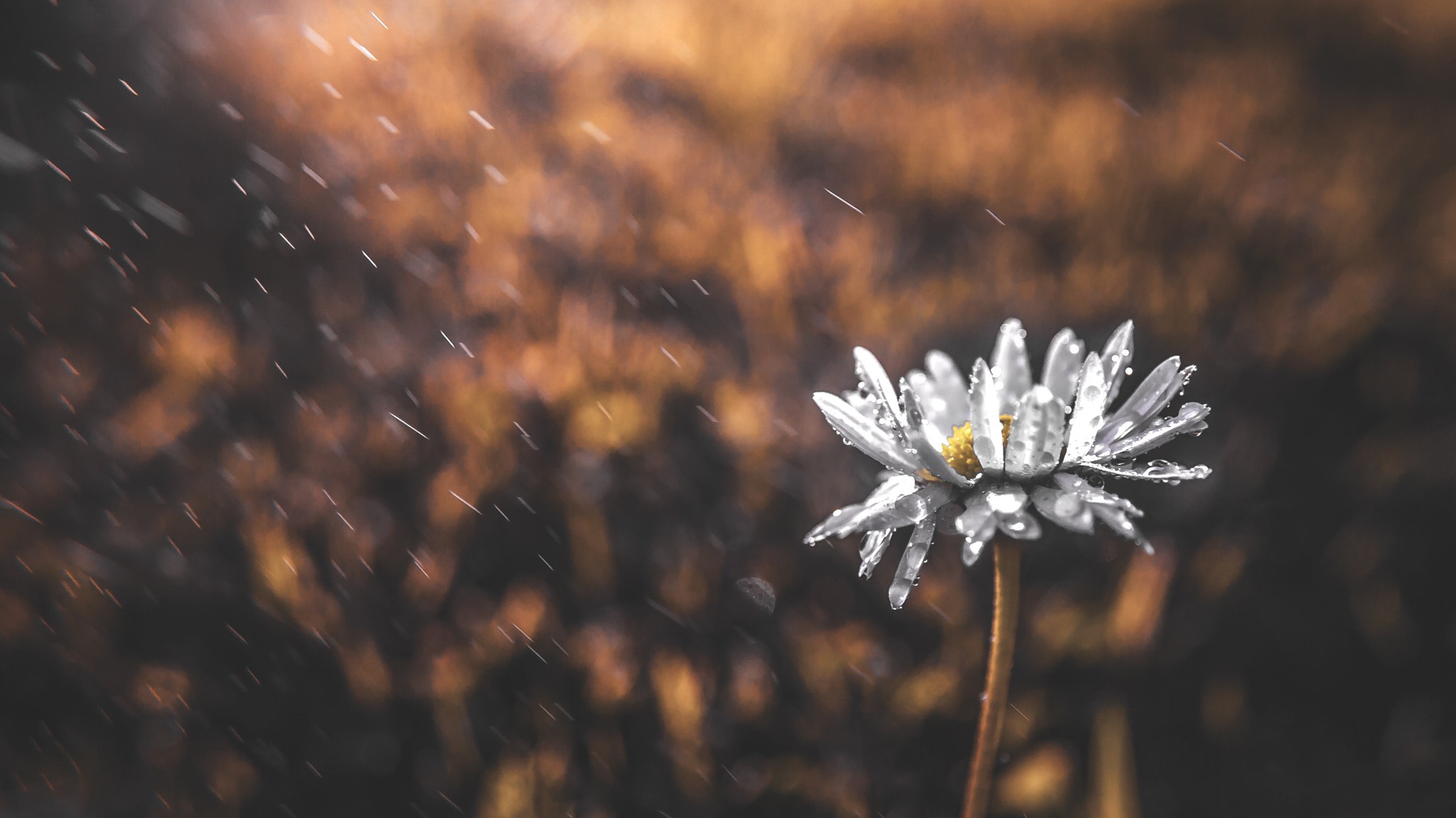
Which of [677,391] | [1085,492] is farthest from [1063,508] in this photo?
[677,391]

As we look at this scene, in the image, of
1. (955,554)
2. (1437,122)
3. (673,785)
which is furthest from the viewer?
(1437,122)

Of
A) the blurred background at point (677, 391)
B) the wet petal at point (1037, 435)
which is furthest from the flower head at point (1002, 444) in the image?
the blurred background at point (677, 391)

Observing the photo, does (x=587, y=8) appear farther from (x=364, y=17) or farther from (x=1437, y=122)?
(x=1437, y=122)

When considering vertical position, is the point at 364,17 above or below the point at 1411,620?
above

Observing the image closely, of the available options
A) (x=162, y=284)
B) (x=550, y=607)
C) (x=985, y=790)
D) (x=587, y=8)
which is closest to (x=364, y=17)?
(x=587, y=8)

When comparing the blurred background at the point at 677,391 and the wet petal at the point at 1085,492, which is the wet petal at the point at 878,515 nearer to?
the wet petal at the point at 1085,492

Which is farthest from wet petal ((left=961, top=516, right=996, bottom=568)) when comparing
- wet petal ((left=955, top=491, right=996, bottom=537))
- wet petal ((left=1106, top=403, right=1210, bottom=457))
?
wet petal ((left=1106, top=403, right=1210, bottom=457))

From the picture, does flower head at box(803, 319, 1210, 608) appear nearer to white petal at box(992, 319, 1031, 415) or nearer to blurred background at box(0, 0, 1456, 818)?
white petal at box(992, 319, 1031, 415)
